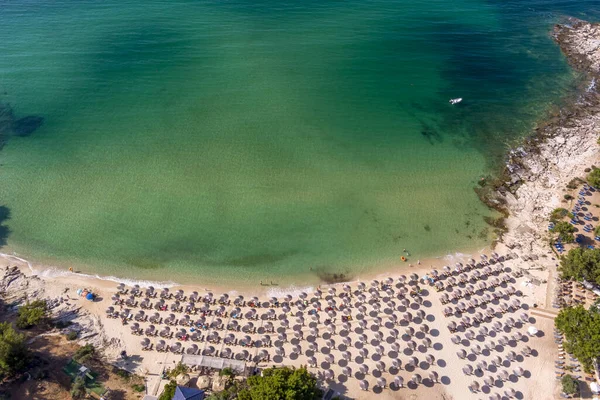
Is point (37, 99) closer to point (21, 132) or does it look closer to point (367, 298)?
point (21, 132)

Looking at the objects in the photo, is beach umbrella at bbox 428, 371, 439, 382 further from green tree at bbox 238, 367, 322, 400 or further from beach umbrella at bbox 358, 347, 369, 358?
green tree at bbox 238, 367, 322, 400

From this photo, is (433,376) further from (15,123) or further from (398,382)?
(15,123)

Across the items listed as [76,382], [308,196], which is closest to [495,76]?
[308,196]

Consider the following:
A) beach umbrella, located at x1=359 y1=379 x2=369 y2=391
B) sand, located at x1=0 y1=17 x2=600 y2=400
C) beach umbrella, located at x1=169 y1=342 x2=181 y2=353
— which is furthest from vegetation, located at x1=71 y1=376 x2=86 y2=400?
beach umbrella, located at x1=359 y1=379 x2=369 y2=391

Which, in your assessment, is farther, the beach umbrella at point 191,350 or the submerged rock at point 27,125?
the submerged rock at point 27,125

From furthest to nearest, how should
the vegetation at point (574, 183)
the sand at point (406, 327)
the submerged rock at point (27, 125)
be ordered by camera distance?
the submerged rock at point (27, 125) < the vegetation at point (574, 183) < the sand at point (406, 327)

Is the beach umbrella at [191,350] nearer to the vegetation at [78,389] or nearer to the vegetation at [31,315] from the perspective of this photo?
the vegetation at [78,389]

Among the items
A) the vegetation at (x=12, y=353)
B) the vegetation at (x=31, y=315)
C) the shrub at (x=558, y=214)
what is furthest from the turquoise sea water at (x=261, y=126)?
the vegetation at (x=12, y=353)
